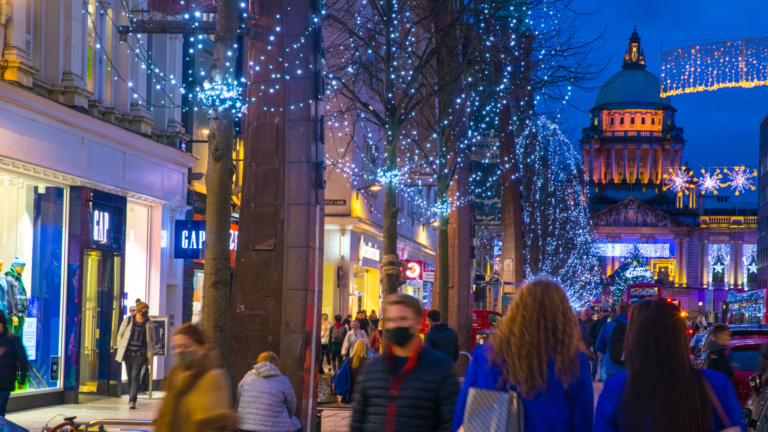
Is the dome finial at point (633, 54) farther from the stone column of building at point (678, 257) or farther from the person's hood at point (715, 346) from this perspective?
the person's hood at point (715, 346)

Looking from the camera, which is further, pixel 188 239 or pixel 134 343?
pixel 188 239

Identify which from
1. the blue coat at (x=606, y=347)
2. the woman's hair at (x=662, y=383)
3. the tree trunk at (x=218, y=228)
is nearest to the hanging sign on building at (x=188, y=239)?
the blue coat at (x=606, y=347)

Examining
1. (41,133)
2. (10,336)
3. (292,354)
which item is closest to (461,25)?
(41,133)

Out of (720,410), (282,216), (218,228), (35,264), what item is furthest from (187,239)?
(720,410)

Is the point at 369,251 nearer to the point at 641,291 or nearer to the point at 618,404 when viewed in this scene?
the point at 641,291

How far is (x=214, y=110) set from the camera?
29.2 ft

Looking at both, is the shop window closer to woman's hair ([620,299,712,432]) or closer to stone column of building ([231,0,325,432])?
stone column of building ([231,0,325,432])

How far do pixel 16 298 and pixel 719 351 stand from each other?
1006cm

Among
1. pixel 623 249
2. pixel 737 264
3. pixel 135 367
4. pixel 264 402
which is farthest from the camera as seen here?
pixel 737 264

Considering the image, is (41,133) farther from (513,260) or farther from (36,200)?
(513,260)

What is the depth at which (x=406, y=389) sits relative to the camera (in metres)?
4.32

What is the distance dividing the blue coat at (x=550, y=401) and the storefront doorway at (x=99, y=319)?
13239 mm

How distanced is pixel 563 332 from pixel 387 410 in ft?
3.05

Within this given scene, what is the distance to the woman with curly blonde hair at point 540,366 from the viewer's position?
3803 millimetres
